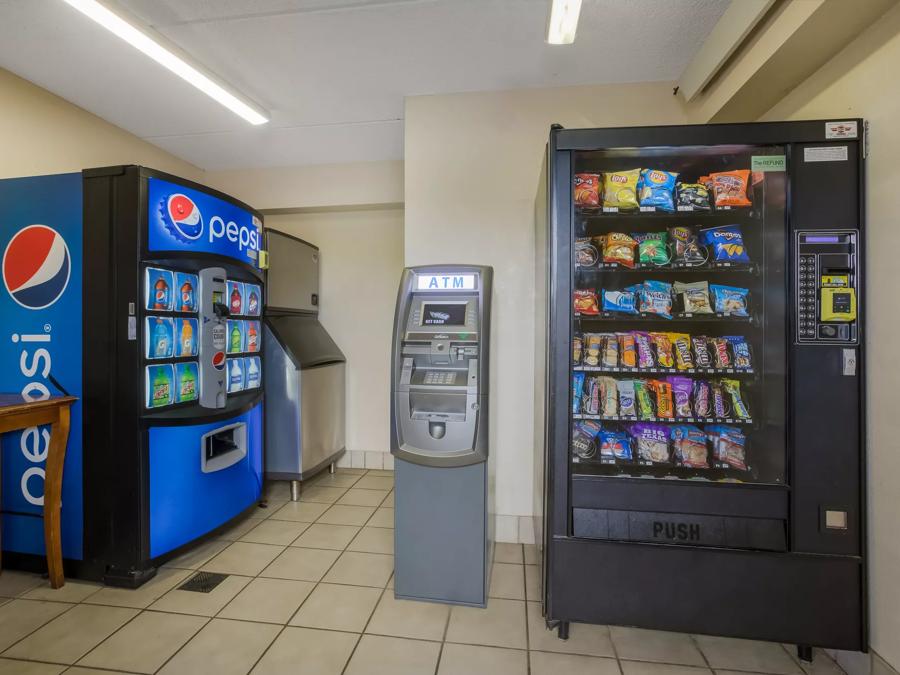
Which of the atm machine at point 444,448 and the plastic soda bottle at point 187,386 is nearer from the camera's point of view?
the atm machine at point 444,448

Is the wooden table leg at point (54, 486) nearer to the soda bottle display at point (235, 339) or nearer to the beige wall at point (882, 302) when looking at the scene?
the soda bottle display at point (235, 339)

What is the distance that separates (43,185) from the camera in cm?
228

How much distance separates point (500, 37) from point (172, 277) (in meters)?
2.25

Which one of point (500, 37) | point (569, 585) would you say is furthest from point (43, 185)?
point (569, 585)

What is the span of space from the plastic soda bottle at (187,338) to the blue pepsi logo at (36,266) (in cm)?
58

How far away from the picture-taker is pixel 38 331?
2.29 m

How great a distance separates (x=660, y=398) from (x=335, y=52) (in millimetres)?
2557

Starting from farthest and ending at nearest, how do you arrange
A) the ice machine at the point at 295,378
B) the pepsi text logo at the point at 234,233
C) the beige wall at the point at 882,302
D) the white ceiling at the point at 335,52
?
the ice machine at the point at 295,378 < the pepsi text logo at the point at 234,233 < the white ceiling at the point at 335,52 < the beige wall at the point at 882,302

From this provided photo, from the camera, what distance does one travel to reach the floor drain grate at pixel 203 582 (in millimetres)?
2236

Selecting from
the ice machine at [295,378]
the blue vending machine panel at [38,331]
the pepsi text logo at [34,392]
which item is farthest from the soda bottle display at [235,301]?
the pepsi text logo at [34,392]

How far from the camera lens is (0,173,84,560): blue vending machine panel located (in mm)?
2258

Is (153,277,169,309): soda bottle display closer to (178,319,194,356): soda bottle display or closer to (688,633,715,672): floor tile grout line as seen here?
(178,319,194,356): soda bottle display

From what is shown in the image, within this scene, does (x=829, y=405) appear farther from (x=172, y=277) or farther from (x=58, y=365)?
(x=58, y=365)

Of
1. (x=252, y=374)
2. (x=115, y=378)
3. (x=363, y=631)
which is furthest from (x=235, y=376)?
(x=363, y=631)
